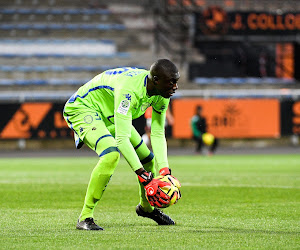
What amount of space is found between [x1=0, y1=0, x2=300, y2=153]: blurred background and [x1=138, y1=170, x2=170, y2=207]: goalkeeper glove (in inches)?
825

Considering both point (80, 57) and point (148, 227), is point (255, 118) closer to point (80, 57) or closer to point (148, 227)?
point (80, 57)

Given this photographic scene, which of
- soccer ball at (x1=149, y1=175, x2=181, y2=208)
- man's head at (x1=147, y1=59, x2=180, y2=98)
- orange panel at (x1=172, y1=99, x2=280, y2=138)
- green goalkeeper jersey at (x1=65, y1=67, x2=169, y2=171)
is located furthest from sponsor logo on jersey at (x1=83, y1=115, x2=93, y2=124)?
orange panel at (x1=172, y1=99, x2=280, y2=138)

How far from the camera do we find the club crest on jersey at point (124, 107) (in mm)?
7270

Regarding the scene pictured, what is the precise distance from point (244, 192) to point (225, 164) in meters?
8.27

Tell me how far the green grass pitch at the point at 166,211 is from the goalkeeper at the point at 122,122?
1.28 feet

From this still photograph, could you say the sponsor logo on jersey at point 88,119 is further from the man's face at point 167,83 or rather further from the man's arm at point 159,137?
the man's face at point 167,83

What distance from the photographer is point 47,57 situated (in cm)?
3170

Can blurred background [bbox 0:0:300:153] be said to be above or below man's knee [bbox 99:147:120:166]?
below

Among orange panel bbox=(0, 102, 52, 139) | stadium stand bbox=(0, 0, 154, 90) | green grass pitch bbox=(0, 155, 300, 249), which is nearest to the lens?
green grass pitch bbox=(0, 155, 300, 249)

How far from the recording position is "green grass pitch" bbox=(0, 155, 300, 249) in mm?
6805

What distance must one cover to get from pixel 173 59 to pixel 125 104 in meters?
24.3

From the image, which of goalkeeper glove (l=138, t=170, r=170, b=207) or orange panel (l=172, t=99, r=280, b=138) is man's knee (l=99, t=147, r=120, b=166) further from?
orange panel (l=172, t=99, r=280, b=138)

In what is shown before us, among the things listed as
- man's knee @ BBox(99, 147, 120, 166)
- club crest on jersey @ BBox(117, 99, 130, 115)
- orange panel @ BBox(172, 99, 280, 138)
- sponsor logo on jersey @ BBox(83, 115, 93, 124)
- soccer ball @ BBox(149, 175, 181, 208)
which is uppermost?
club crest on jersey @ BBox(117, 99, 130, 115)

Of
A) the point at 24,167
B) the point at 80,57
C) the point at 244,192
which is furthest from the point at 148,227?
the point at 80,57
